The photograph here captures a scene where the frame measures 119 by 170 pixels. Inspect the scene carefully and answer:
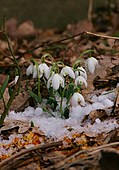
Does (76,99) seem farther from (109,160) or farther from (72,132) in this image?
(109,160)

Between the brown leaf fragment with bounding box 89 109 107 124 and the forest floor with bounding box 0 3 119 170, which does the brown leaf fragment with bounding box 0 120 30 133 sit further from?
the brown leaf fragment with bounding box 89 109 107 124

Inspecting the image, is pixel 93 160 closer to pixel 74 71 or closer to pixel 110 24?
pixel 74 71

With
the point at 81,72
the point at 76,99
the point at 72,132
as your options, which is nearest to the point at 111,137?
the point at 72,132

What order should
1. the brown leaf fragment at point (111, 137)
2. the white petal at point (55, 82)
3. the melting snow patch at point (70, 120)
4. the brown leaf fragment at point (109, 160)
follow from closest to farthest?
the brown leaf fragment at point (109, 160) < the brown leaf fragment at point (111, 137) < the melting snow patch at point (70, 120) < the white petal at point (55, 82)

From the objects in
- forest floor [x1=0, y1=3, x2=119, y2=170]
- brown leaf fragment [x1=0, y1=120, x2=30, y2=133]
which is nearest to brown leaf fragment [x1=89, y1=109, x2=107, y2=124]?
forest floor [x1=0, y1=3, x2=119, y2=170]

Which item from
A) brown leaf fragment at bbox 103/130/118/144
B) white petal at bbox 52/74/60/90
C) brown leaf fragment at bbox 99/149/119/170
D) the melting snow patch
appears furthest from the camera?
white petal at bbox 52/74/60/90

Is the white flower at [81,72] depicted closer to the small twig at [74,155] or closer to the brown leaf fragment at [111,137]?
the brown leaf fragment at [111,137]

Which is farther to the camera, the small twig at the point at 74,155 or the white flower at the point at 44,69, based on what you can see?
the white flower at the point at 44,69

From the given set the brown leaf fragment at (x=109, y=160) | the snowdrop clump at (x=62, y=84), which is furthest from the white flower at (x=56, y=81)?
the brown leaf fragment at (x=109, y=160)

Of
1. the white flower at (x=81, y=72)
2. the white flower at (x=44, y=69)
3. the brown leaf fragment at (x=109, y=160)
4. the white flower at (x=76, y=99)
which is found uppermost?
the white flower at (x=44, y=69)
